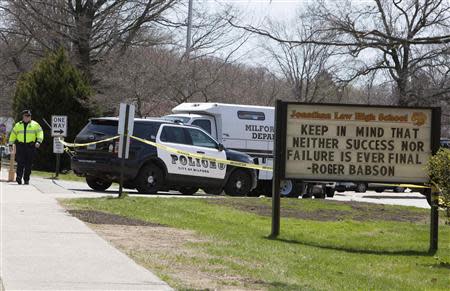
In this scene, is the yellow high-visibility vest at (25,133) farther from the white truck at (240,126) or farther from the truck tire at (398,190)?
the truck tire at (398,190)

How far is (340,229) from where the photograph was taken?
15281 mm

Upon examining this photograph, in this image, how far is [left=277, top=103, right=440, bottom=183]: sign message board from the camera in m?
13.7

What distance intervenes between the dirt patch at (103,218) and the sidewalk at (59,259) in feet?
0.90

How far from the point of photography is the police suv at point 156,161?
21.3 m

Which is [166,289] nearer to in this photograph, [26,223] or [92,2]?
[26,223]

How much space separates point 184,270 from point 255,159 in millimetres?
17490

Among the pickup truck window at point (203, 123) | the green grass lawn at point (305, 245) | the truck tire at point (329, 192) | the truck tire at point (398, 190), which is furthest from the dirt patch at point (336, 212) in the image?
the truck tire at point (398, 190)

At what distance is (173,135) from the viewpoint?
882 inches

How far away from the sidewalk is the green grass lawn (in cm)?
115

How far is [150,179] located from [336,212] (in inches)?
223

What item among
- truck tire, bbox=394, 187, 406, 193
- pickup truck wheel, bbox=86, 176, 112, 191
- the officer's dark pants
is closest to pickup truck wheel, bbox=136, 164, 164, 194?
pickup truck wheel, bbox=86, 176, 112, 191

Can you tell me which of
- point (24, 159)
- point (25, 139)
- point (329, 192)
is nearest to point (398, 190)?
point (329, 192)

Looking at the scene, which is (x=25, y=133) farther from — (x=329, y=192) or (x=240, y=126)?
(x=329, y=192)

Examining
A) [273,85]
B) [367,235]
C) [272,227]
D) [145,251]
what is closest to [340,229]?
[367,235]
